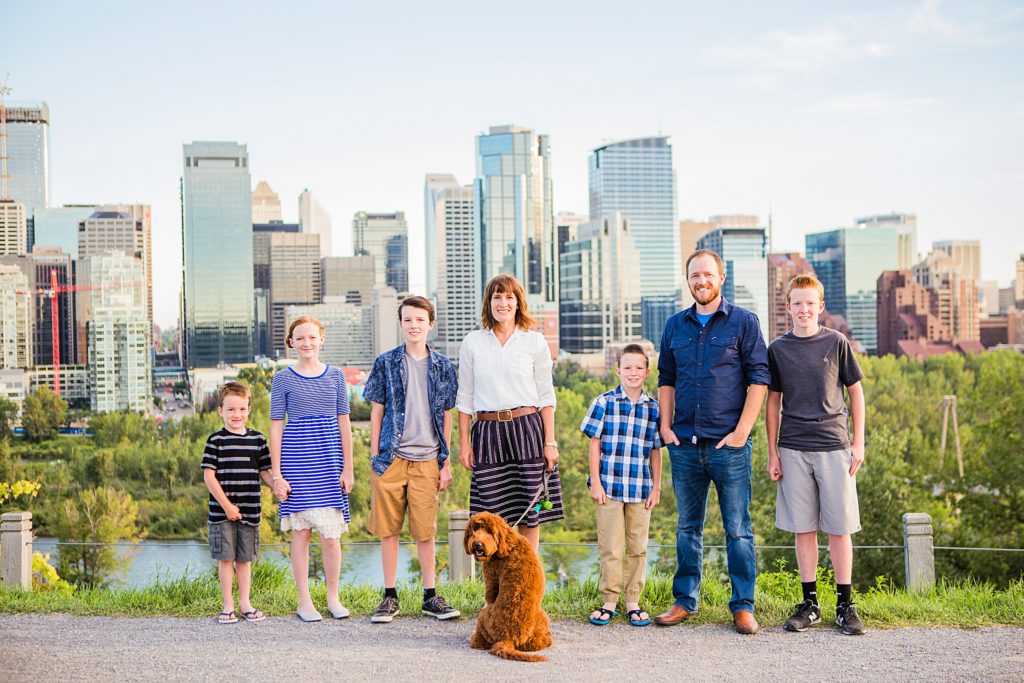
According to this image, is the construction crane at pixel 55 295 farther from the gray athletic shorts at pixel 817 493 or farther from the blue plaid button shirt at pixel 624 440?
the gray athletic shorts at pixel 817 493

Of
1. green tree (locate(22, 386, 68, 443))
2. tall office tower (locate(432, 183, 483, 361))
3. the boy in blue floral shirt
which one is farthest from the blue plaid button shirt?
tall office tower (locate(432, 183, 483, 361))

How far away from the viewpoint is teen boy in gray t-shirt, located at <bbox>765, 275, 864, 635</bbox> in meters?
4.39

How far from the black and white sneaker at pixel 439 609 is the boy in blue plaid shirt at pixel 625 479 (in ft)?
2.36

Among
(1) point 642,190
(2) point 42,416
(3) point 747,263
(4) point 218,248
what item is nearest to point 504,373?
(2) point 42,416

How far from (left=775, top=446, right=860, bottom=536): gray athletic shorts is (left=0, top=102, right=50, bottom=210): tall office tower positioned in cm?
12497

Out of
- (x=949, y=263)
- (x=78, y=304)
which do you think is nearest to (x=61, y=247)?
(x=78, y=304)

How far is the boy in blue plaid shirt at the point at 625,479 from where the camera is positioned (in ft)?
14.8

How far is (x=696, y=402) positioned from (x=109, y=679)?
2.89 m

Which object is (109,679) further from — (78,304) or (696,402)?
(78,304)

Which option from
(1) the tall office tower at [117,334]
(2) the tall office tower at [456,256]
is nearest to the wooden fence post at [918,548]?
(1) the tall office tower at [117,334]

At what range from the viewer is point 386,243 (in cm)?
16575

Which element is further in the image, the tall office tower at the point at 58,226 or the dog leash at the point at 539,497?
the tall office tower at the point at 58,226

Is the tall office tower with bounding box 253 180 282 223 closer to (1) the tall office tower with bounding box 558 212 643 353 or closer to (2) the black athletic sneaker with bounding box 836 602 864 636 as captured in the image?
(1) the tall office tower with bounding box 558 212 643 353

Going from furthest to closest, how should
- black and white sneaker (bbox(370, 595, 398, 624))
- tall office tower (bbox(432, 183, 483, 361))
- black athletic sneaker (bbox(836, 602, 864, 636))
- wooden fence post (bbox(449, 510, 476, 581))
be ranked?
1. tall office tower (bbox(432, 183, 483, 361))
2. wooden fence post (bbox(449, 510, 476, 581))
3. black and white sneaker (bbox(370, 595, 398, 624))
4. black athletic sneaker (bbox(836, 602, 864, 636))
